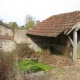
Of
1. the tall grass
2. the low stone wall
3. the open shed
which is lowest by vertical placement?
the tall grass

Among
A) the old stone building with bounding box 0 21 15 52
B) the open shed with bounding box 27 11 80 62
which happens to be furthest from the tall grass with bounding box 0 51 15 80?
the old stone building with bounding box 0 21 15 52

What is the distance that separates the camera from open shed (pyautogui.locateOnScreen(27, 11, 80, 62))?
1393 cm

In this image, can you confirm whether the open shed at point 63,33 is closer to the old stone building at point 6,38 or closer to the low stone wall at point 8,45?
the old stone building at point 6,38

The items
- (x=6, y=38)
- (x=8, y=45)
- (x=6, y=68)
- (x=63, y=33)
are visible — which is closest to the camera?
(x=6, y=68)

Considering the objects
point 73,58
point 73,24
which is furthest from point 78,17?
point 73,58

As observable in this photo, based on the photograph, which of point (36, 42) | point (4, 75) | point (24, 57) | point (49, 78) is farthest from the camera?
point (36, 42)

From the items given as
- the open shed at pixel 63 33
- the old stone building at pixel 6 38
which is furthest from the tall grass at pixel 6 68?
the old stone building at pixel 6 38

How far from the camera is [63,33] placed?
15.5 meters

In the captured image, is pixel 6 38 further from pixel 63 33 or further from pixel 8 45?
pixel 63 33

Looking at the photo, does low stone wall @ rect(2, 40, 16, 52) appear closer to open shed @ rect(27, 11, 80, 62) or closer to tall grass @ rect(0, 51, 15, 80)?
open shed @ rect(27, 11, 80, 62)

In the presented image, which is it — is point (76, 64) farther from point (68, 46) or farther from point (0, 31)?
point (0, 31)

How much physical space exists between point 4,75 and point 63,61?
6.92m

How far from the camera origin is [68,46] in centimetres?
1552

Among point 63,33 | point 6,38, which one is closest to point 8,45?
point 6,38
